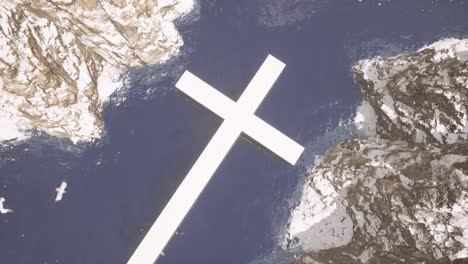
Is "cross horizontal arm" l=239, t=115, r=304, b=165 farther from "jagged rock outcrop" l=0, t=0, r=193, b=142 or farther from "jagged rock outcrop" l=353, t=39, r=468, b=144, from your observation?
"jagged rock outcrop" l=0, t=0, r=193, b=142

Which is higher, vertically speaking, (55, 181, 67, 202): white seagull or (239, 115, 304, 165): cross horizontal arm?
(239, 115, 304, 165): cross horizontal arm

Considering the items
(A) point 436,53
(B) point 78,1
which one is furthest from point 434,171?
(B) point 78,1

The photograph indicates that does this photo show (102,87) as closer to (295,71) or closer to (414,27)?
(295,71)

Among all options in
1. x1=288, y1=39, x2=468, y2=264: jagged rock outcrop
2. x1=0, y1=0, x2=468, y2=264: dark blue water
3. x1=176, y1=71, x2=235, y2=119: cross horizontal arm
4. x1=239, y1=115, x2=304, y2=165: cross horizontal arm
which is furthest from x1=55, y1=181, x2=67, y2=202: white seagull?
x1=288, y1=39, x2=468, y2=264: jagged rock outcrop

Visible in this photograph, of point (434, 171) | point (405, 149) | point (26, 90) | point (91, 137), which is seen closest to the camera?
point (434, 171)

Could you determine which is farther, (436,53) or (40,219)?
(40,219)

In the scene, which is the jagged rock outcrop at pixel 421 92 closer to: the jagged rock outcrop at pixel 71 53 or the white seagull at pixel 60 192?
the jagged rock outcrop at pixel 71 53

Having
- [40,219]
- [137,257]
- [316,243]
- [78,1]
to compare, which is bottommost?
[40,219]
